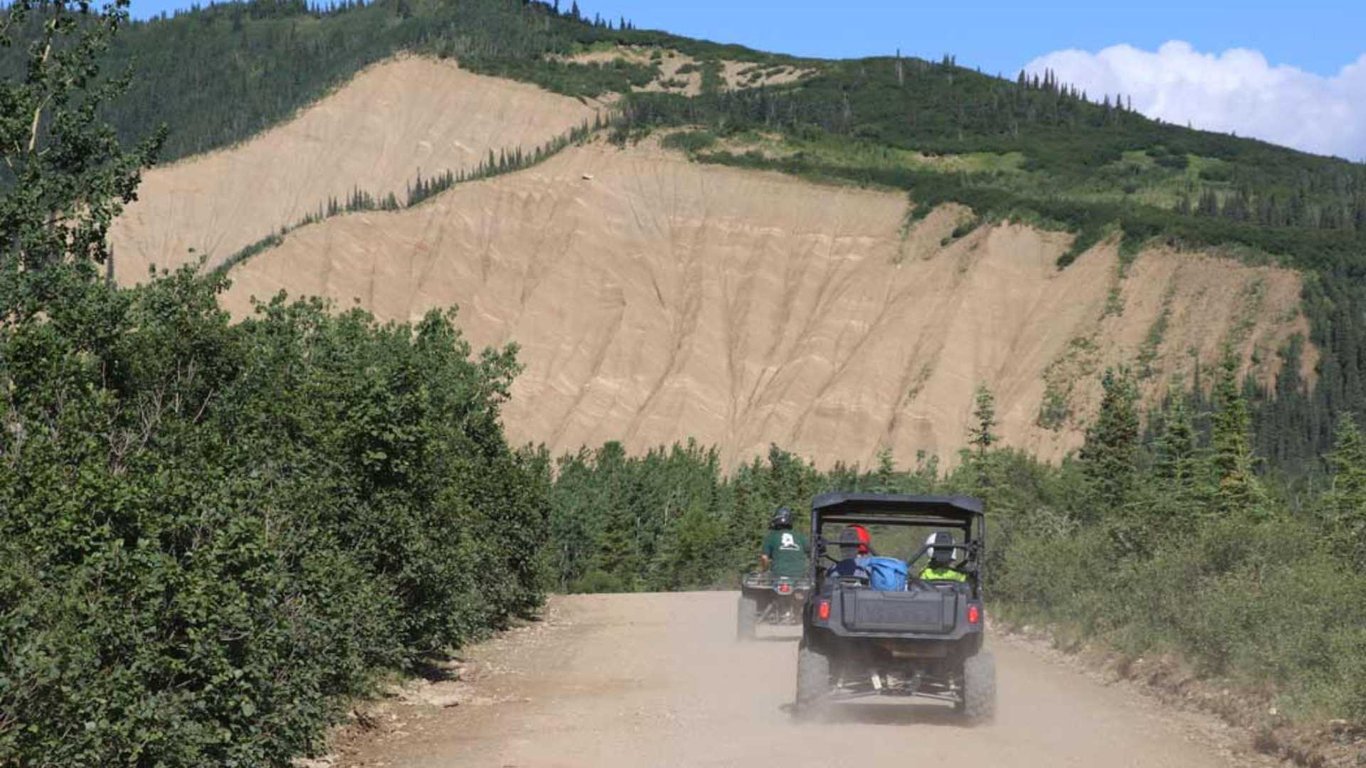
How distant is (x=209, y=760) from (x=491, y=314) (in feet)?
369

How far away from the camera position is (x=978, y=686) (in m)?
Answer: 16.1

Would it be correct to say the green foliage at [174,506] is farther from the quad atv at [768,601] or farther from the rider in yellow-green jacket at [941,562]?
the rider in yellow-green jacket at [941,562]

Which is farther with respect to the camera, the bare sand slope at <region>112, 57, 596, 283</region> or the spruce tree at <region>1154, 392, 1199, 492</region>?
the bare sand slope at <region>112, 57, 596, 283</region>

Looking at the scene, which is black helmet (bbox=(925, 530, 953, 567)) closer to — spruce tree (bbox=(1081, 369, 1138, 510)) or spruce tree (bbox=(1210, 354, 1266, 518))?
spruce tree (bbox=(1210, 354, 1266, 518))

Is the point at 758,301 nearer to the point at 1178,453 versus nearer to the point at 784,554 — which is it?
the point at 1178,453

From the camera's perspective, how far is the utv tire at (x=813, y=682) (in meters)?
16.2

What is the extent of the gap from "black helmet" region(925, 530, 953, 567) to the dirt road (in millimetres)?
1607

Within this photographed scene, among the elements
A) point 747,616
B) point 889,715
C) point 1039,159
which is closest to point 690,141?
point 1039,159

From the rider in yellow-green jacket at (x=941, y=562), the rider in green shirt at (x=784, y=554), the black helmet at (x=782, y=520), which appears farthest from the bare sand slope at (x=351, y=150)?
the rider in yellow-green jacket at (x=941, y=562)

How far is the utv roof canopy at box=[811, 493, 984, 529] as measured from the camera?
1677cm

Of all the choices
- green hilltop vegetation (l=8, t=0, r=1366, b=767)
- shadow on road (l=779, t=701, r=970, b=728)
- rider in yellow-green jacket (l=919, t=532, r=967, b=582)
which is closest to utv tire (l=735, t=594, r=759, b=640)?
green hilltop vegetation (l=8, t=0, r=1366, b=767)

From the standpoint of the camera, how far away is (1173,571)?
2373 centimetres

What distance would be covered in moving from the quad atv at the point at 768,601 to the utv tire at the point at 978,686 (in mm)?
11356

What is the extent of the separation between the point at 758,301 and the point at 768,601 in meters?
93.5
